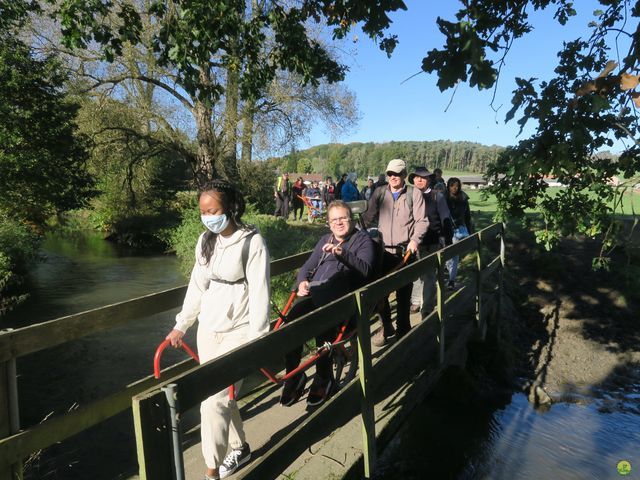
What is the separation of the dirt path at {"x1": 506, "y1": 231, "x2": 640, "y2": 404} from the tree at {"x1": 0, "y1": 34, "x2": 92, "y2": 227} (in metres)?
11.7

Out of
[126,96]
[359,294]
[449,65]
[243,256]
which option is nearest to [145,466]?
[243,256]

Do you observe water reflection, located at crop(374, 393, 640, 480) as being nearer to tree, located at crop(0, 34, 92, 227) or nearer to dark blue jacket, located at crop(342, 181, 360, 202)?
dark blue jacket, located at crop(342, 181, 360, 202)

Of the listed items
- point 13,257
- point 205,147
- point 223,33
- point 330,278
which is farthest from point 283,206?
point 330,278

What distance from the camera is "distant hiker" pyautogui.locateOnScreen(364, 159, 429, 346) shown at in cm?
517

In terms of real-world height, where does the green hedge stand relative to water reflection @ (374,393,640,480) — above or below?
above

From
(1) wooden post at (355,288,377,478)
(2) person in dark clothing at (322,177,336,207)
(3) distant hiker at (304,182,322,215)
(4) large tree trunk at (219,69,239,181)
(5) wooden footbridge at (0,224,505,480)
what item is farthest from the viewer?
(3) distant hiker at (304,182,322,215)

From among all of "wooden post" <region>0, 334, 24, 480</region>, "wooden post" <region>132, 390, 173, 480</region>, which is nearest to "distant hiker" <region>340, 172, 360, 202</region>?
"wooden post" <region>0, 334, 24, 480</region>

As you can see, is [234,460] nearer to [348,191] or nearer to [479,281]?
[479,281]

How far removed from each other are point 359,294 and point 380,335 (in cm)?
237

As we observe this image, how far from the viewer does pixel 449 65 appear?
3.87 m

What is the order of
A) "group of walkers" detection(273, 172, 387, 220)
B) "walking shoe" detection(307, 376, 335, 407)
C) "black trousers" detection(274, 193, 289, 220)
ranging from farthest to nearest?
"black trousers" detection(274, 193, 289, 220)
"group of walkers" detection(273, 172, 387, 220)
"walking shoe" detection(307, 376, 335, 407)

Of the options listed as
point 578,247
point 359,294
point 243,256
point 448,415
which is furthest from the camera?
point 578,247

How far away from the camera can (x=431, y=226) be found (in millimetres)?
6141

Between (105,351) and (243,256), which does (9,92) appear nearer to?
(105,351)
